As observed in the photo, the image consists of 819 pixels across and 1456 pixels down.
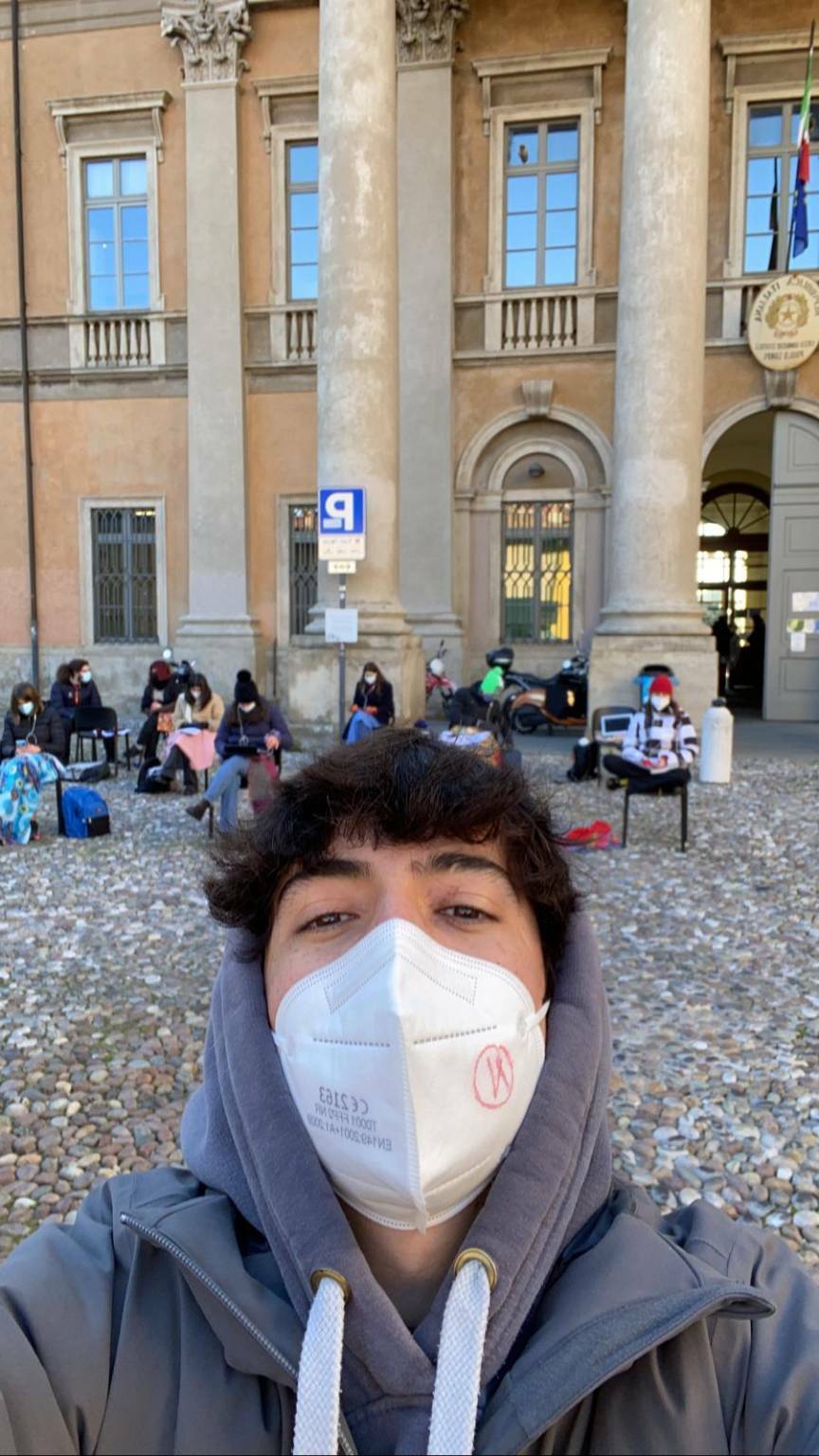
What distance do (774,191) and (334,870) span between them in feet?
55.3

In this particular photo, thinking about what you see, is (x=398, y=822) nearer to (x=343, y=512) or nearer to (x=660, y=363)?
(x=343, y=512)

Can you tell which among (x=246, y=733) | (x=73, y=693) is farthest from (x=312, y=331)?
(x=246, y=733)

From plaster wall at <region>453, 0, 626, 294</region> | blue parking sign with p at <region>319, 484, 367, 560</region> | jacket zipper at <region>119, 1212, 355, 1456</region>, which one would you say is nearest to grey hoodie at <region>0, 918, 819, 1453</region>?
jacket zipper at <region>119, 1212, 355, 1456</region>

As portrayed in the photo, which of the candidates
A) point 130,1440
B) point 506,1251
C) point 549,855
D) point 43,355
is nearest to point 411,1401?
point 506,1251

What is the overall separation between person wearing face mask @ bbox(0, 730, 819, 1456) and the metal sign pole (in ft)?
33.1

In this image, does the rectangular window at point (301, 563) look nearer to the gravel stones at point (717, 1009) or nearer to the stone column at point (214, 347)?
the stone column at point (214, 347)

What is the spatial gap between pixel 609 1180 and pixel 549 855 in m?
0.48

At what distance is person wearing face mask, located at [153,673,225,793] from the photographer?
10.1 metres

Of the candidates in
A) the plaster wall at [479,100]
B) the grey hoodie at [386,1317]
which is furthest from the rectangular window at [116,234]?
the grey hoodie at [386,1317]

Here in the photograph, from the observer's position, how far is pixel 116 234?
17203mm

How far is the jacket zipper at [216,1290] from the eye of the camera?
1.17 m

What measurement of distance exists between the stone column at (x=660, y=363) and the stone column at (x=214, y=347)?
6.62 meters

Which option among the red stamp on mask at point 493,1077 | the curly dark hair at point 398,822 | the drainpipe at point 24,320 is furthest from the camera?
the drainpipe at point 24,320

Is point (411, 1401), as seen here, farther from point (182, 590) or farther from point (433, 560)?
point (182, 590)
